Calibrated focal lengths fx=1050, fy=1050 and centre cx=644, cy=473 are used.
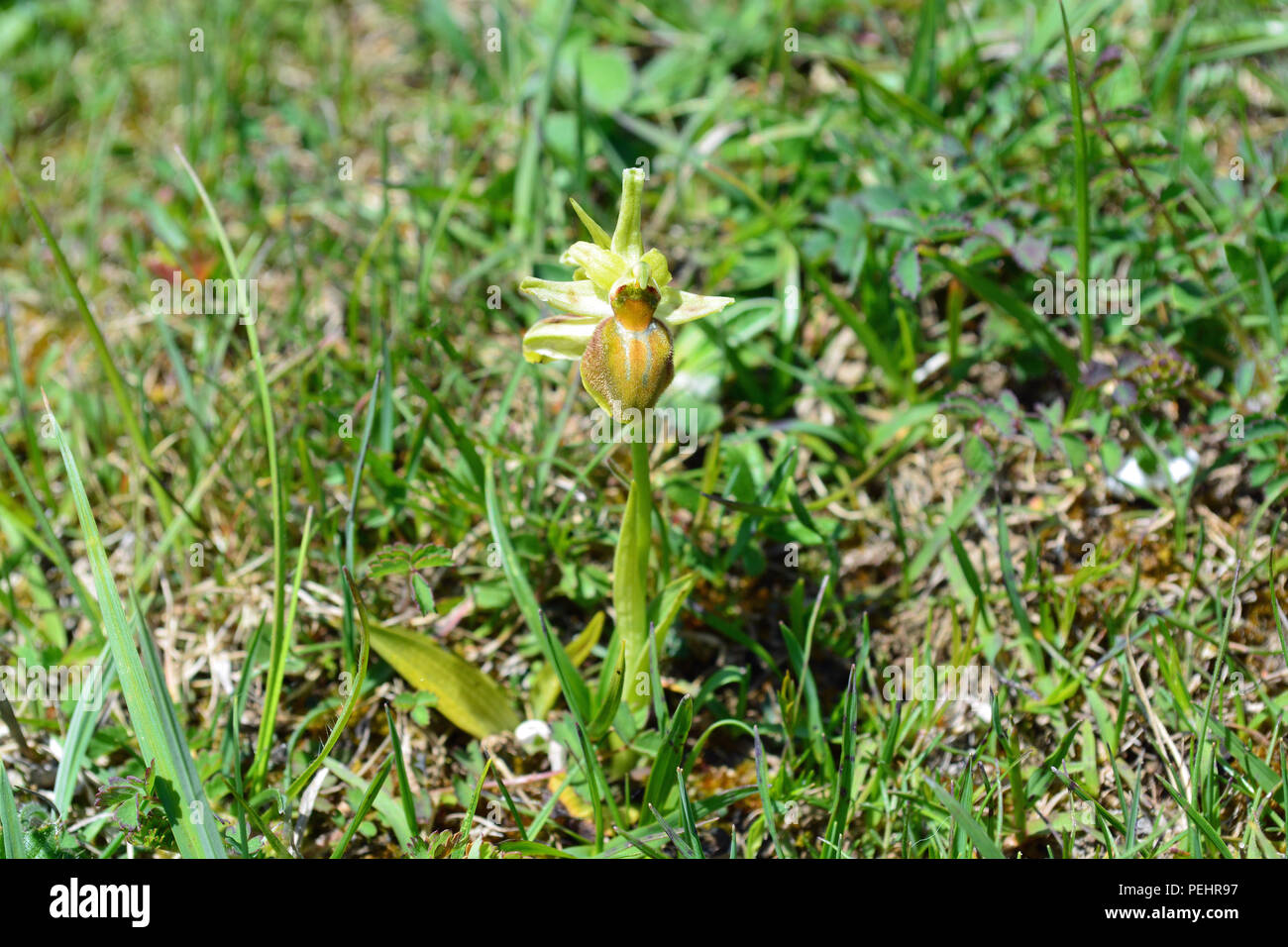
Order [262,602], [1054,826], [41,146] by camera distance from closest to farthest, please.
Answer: [1054,826]
[262,602]
[41,146]

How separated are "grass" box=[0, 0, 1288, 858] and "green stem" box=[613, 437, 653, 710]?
2.3 inches

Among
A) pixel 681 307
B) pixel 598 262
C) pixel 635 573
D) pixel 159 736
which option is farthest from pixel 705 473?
pixel 159 736

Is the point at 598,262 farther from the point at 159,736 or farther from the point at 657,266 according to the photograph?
the point at 159,736

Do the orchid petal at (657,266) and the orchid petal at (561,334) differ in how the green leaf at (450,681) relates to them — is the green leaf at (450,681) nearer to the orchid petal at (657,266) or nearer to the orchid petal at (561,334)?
the orchid petal at (561,334)

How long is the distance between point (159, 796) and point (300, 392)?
1.28 metres

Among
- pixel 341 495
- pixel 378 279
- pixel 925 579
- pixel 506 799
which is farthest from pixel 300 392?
pixel 925 579

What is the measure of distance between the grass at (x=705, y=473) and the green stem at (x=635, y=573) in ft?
0.19

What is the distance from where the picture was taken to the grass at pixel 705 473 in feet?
8.05

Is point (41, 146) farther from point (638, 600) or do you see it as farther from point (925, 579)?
point (925, 579)

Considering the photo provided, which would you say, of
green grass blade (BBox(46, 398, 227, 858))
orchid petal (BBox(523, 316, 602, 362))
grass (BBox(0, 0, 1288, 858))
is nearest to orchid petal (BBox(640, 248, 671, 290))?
orchid petal (BBox(523, 316, 602, 362))

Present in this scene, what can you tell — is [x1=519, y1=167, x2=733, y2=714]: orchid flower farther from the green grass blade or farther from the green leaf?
the green grass blade

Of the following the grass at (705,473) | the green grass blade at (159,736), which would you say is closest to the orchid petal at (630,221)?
the grass at (705,473)

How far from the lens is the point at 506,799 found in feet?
7.58

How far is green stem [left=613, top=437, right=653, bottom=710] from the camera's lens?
2301mm
